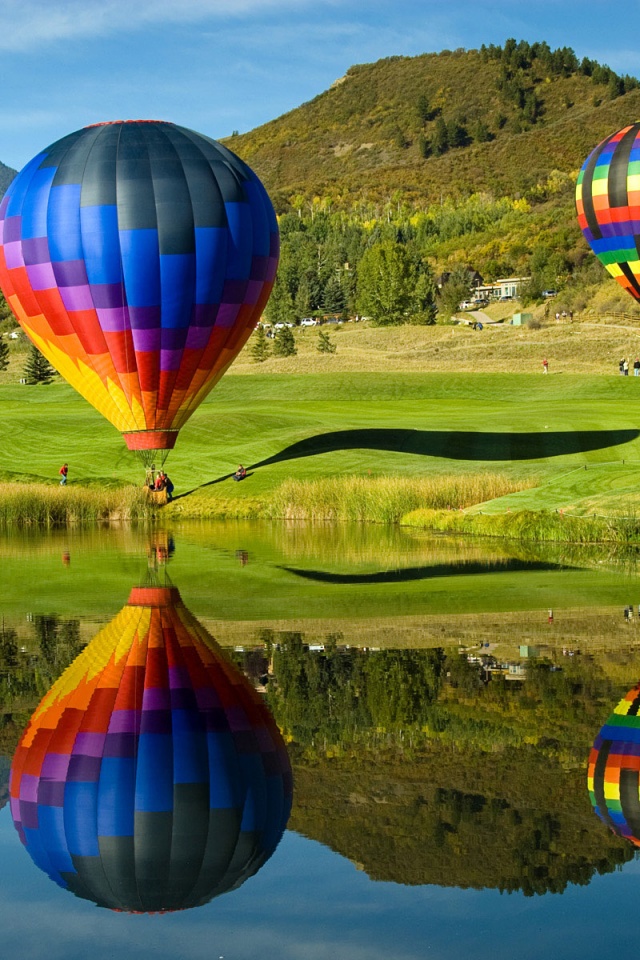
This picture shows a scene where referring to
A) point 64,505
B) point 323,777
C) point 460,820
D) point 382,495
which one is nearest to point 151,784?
point 323,777

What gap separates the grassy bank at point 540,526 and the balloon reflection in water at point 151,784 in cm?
1637

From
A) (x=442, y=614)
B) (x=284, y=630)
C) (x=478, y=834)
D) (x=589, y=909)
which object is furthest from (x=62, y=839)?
(x=442, y=614)

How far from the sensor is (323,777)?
45.0 ft

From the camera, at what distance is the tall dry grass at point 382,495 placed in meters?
42.2

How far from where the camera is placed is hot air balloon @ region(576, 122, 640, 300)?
57500mm

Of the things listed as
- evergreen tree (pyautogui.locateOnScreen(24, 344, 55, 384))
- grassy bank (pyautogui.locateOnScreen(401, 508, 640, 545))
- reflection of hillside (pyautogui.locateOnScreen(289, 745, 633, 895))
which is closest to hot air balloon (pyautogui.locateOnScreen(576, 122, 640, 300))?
grassy bank (pyautogui.locateOnScreen(401, 508, 640, 545))

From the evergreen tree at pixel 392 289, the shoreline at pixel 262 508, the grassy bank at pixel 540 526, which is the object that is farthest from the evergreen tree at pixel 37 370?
the grassy bank at pixel 540 526

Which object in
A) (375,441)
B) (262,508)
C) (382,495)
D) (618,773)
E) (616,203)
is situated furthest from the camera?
(616,203)

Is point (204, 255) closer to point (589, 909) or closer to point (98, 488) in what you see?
point (98, 488)

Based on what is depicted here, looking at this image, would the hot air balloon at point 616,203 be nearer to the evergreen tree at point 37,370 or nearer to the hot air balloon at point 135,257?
the hot air balloon at point 135,257

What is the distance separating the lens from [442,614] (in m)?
24.3

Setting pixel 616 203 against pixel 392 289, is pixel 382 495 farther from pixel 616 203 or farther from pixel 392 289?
pixel 392 289

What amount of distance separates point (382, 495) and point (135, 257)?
10134 millimetres

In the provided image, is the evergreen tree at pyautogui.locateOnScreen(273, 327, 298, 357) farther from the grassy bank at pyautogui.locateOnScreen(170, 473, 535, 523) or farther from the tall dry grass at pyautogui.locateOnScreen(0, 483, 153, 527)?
the tall dry grass at pyautogui.locateOnScreen(0, 483, 153, 527)
